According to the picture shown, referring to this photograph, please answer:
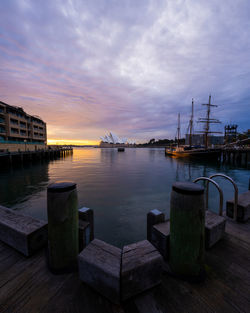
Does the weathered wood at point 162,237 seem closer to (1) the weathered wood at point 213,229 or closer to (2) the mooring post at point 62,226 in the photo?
(1) the weathered wood at point 213,229

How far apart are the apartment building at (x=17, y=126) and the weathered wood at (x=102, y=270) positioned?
46.4m

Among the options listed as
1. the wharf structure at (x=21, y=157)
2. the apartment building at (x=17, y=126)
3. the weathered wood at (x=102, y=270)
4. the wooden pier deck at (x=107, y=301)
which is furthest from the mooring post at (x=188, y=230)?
the apartment building at (x=17, y=126)

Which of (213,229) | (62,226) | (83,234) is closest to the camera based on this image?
(62,226)

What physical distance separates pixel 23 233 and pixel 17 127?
64.2 metres

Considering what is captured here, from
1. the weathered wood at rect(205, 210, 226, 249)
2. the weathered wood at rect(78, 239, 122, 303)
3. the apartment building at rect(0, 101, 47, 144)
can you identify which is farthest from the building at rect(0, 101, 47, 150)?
the weathered wood at rect(205, 210, 226, 249)

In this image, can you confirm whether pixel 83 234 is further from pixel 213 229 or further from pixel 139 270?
pixel 213 229

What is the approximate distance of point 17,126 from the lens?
172 ft

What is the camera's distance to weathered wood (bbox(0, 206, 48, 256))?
2.55 m

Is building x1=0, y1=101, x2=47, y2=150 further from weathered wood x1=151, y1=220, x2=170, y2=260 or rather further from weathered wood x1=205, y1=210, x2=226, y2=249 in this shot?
weathered wood x1=205, y1=210, x2=226, y2=249

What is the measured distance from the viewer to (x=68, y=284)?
6.80 feet

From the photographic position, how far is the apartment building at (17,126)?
46.6 meters

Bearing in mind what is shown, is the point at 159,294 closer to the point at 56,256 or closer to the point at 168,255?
the point at 168,255

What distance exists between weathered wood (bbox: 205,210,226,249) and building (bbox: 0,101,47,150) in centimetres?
4735

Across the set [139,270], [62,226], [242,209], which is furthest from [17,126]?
[242,209]
